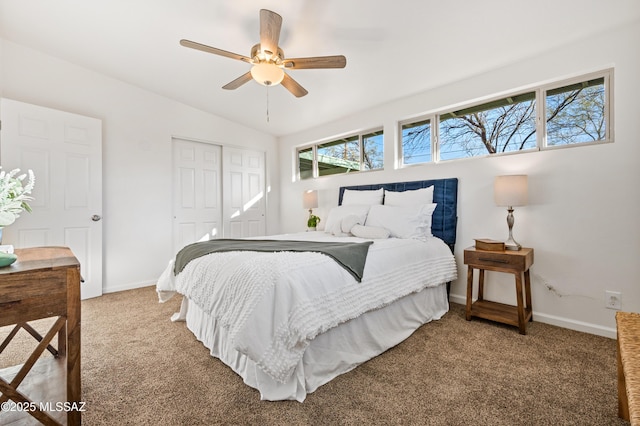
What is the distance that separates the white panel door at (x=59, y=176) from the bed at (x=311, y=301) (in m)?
1.54

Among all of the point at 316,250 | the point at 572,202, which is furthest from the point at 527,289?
the point at 316,250

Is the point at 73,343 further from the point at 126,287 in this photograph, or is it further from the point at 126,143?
the point at 126,143

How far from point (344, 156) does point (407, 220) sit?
73.0 inches

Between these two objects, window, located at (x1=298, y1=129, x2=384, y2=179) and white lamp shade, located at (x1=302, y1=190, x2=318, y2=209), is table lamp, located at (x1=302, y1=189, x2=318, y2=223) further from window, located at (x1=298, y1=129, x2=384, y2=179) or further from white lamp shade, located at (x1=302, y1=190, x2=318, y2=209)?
window, located at (x1=298, y1=129, x2=384, y2=179)

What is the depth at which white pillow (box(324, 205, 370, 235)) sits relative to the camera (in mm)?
3184

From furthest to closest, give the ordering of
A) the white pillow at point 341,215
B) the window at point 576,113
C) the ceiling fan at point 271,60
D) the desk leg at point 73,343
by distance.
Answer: the white pillow at point 341,215 < the window at point 576,113 < the ceiling fan at point 271,60 < the desk leg at point 73,343

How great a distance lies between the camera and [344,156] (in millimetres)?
4426

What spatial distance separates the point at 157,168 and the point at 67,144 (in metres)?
0.96

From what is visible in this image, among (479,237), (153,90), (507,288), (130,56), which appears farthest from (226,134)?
(507,288)

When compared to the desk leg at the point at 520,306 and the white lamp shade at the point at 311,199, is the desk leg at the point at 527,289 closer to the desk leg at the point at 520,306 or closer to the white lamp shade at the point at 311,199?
the desk leg at the point at 520,306

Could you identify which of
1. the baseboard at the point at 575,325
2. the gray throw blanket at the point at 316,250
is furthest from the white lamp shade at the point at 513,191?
the gray throw blanket at the point at 316,250

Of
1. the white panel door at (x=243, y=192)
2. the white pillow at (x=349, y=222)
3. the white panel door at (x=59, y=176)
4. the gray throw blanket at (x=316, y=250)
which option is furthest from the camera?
the white panel door at (x=243, y=192)

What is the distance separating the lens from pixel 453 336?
2309 mm

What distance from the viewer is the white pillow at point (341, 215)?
3.18m
